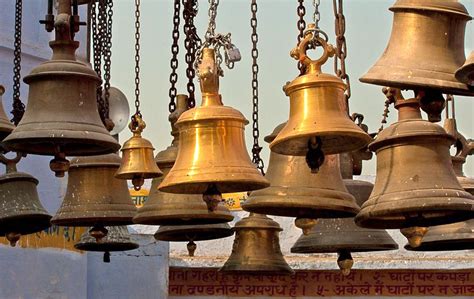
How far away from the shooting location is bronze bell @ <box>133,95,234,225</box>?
13.0 feet

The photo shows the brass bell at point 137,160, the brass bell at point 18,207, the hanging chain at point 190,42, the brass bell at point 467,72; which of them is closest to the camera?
the brass bell at point 467,72

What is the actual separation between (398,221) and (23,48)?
3.07 m

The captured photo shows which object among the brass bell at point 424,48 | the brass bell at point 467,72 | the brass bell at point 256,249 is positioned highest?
the brass bell at point 424,48

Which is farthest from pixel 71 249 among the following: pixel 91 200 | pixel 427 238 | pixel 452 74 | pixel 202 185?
pixel 452 74

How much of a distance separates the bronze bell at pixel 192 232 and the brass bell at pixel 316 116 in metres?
0.84

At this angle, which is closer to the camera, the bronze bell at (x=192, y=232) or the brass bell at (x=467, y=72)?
the brass bell at (x=467, y=72)

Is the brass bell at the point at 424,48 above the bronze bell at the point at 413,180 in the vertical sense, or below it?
above

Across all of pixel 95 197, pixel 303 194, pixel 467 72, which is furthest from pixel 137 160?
pixel 467 72

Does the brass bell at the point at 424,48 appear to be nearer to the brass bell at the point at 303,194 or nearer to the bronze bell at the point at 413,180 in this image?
the bronze bell at the point at 413,180

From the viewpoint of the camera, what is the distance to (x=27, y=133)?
3.68 metres

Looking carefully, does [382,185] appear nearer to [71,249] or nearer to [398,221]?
[398,221]

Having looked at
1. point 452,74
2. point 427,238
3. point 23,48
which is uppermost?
point 23,48

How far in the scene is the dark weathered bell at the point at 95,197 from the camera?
4293mm

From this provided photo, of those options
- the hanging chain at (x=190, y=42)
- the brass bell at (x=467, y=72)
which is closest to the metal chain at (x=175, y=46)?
the hanging chain at (x=190, y=42)
